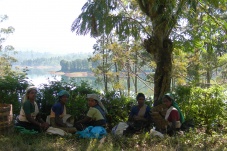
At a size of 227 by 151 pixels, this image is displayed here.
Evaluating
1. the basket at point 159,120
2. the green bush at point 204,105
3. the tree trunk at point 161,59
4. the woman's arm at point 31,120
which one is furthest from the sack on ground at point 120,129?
the tree trunk at point 161,59

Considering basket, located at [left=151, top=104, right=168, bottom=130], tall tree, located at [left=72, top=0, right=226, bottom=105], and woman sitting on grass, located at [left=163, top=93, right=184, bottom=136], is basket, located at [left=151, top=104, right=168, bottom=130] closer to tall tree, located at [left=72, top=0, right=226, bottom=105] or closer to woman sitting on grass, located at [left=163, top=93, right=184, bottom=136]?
woman sitting on grass, located at [left=163, top=93, right=184, bottom=136]

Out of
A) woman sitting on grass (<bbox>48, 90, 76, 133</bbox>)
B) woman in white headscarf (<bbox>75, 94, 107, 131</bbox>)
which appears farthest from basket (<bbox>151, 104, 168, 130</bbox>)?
woman sitting on grass (<bbox>48, 90, 76, 133</bbox>)

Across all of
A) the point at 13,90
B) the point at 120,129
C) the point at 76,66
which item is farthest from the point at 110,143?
the point at 76,66

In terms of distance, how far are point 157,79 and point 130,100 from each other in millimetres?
1196

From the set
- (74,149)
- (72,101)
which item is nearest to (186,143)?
(74,149)

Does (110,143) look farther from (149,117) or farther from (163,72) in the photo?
Answer: (163,72)

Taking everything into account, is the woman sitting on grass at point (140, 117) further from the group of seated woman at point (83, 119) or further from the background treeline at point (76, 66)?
the background treeline at point (76, 66)

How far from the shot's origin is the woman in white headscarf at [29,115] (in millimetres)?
5559

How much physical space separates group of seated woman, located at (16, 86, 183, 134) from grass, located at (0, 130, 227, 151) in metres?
0.40

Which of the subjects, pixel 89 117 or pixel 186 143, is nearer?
pixel 186 143

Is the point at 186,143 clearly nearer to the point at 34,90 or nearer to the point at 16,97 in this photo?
the point at 34,90

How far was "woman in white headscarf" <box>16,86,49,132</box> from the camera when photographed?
556 cm

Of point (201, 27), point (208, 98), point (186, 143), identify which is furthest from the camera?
point (201, 27)

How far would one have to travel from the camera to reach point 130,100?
7.22 metres
